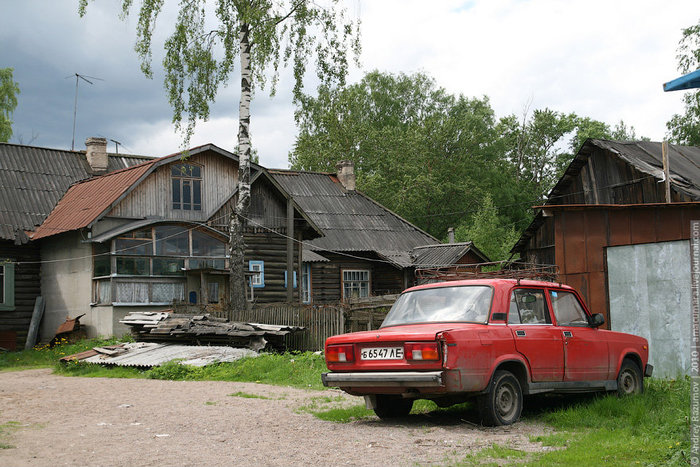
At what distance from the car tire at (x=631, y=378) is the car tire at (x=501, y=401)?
2248 millimetres

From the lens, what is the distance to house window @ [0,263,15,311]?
1030 inches

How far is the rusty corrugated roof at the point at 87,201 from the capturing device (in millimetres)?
24281

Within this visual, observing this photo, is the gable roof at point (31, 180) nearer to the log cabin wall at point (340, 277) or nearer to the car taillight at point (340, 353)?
the log cabin wall at point (340, 277)

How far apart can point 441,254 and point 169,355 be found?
19042mm

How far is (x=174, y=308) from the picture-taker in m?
23.1

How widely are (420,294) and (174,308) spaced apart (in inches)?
587

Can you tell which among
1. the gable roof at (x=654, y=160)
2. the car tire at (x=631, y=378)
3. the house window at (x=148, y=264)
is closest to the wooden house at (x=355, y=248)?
the house window at (x=148, y=264)

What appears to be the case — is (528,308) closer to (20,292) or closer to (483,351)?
(483,351)

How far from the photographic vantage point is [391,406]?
9320 millimetres

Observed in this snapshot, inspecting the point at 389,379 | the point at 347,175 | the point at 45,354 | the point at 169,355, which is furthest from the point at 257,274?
the point at 389,379

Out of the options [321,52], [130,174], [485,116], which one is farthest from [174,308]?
[485,116]

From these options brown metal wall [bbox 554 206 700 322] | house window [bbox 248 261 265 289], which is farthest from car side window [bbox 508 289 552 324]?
house window [bbox 248 261 265 289]

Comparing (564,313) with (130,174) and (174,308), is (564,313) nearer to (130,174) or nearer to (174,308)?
(174,308)

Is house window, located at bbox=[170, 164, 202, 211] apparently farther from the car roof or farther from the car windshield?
the car roof
